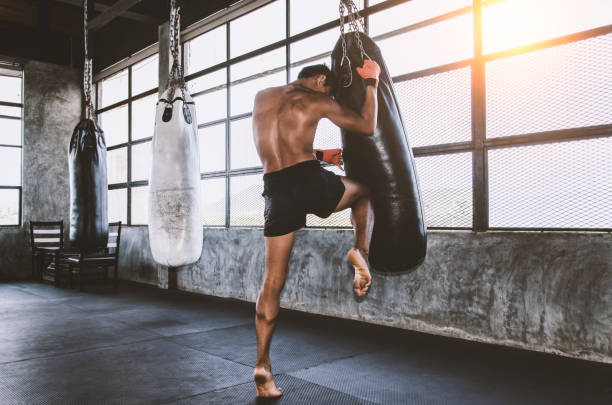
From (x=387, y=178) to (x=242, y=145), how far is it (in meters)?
3.58

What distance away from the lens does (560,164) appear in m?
3.14

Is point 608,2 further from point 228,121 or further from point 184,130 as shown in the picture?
point 228,121

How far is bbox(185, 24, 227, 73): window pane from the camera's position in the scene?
19.0 ft

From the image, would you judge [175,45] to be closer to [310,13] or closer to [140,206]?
[310,13]

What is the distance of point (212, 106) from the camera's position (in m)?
5.85

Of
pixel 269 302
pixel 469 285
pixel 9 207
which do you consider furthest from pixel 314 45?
pixel 9 207

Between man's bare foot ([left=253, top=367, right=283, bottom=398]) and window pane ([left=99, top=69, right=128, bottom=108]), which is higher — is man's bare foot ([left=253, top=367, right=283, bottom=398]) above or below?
below

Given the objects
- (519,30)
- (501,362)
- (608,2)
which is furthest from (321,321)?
(608,2)

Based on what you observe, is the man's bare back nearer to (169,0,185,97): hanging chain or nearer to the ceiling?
(169,0,185,97): hanging chain

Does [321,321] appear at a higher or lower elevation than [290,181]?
lower

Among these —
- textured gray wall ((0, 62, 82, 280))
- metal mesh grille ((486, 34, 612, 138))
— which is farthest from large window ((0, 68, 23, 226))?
metal mesh grille ((486, 34, 612, 138))

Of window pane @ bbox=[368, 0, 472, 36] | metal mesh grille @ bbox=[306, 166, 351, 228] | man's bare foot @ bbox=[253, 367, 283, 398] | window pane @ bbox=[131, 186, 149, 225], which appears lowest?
man's bare foot @ bbox=[253, 367, 283, 398]

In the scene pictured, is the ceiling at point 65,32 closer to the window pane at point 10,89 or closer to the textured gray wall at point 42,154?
the textured gray wall at point 42,154

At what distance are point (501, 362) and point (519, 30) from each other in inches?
87.0
